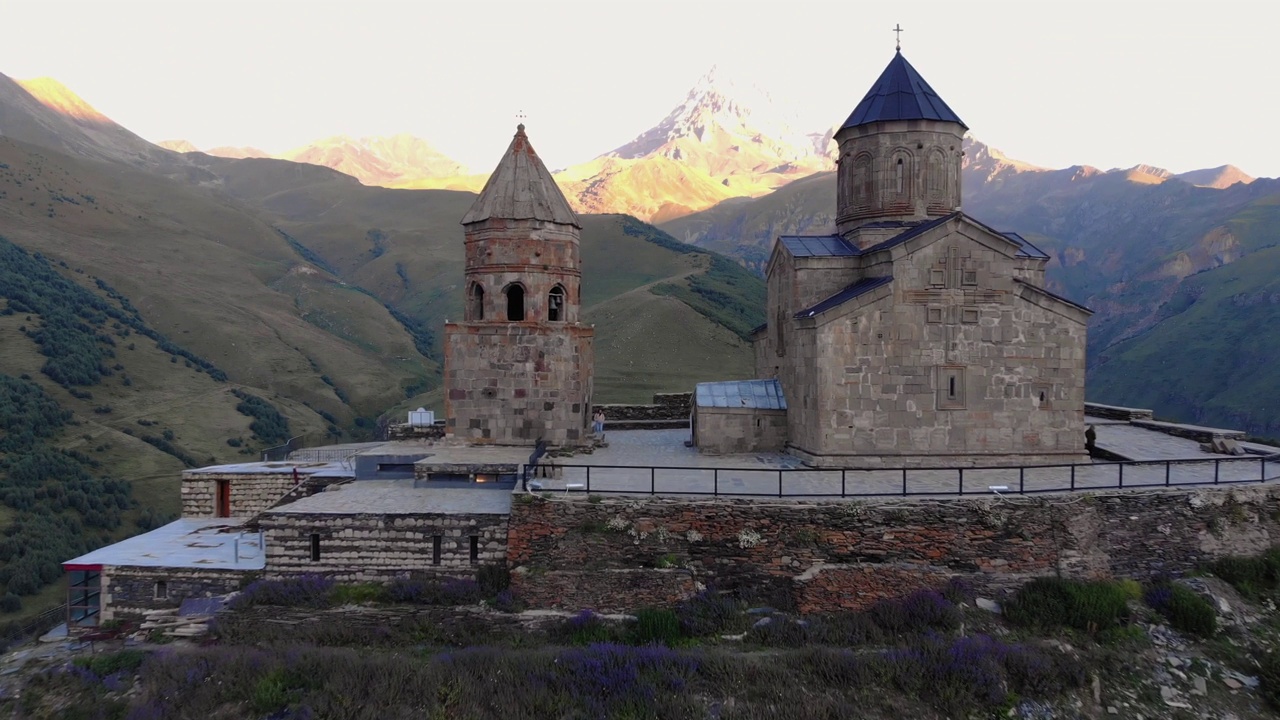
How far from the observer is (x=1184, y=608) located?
1275cm

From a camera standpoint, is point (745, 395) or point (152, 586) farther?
point (745, 395)

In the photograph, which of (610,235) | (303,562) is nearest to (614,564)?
(303,562)

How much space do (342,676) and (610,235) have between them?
9908 centimetres

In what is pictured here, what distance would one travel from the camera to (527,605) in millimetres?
13117

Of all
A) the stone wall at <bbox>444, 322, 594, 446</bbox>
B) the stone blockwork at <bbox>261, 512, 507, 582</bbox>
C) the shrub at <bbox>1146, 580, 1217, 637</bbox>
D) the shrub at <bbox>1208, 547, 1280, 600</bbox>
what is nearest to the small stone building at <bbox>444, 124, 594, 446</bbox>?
the stone wall at <bbox>444, 322, 594, 446</bbox>

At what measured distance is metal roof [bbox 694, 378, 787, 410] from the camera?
18547 mm

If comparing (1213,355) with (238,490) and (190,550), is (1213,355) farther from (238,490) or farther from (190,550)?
(190,550)

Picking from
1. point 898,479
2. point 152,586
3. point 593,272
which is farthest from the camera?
point 593,272

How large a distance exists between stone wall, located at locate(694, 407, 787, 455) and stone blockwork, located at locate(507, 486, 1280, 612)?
17.2 ft

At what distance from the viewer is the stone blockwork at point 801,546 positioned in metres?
13.0

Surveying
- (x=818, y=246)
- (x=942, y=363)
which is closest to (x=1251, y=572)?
(x=942, y=363)

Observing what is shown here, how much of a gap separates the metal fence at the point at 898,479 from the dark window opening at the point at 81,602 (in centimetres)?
850

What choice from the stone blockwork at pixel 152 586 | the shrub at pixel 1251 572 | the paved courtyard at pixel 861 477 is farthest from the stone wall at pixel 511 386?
the shrub at pixel 1251 572

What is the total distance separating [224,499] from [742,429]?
1317 centimetres
